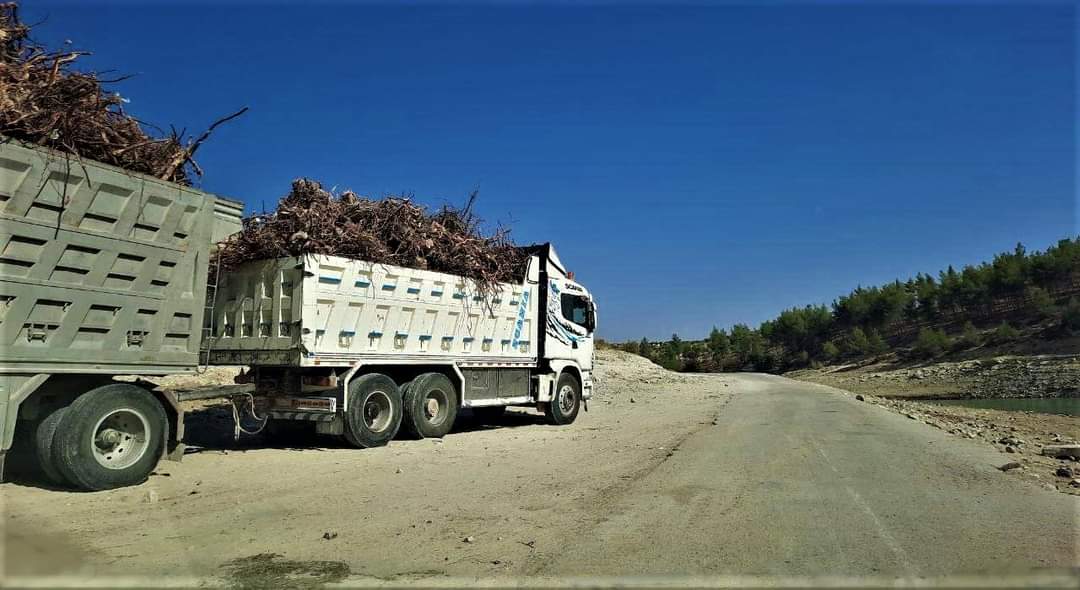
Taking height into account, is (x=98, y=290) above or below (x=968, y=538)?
above

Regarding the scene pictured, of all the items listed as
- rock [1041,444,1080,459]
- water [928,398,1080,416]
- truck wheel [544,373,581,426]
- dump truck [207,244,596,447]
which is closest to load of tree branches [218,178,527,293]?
dump truck [207,244,596,447]

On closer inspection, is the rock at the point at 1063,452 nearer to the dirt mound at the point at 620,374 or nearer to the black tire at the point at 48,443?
the black tire at the point at 48,443

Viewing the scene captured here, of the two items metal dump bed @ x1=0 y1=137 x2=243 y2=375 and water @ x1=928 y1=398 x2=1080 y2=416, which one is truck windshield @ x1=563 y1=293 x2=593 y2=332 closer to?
metal dump bed @ x1=0 y1=137 x2=243 y2=375

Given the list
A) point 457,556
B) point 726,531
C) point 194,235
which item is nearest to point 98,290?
point 194,235

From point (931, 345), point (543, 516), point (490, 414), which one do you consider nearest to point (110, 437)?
point (543, 516)

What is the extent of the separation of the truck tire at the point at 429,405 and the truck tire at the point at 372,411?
227 millimetres

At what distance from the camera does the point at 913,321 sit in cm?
8481

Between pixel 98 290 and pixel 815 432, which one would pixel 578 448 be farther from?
pixel 98 290

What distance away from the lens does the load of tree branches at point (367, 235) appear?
1179 centimetres

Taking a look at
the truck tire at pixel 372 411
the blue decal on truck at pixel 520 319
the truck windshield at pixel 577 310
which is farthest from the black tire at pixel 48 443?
the truck windshield at pixel 577 310

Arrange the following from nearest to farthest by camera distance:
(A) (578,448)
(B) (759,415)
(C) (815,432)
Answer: (A) (578,448)
(C) (815,432)
(B) (759,415)

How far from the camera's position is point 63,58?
8148 mm

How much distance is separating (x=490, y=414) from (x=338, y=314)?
817 cm

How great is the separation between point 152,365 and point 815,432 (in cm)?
1230
